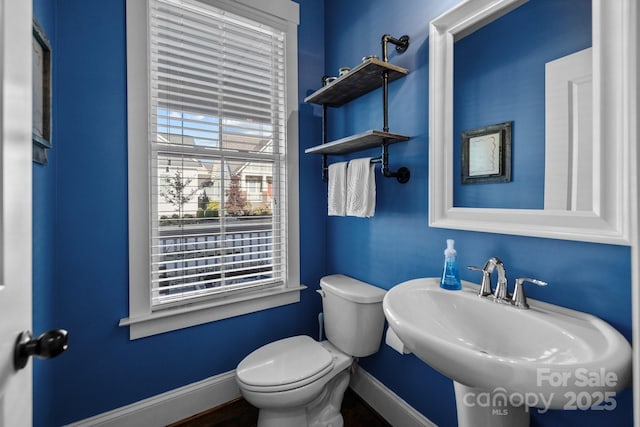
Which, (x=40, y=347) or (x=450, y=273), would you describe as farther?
(x=450, y=273)

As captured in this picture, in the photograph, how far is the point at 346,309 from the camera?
145cm

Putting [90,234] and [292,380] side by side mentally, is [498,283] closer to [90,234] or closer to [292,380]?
[292,380]

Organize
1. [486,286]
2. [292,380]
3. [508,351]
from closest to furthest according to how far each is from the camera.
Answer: [508,351]
[486,286]
[292,380]

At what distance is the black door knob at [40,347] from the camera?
481 mm

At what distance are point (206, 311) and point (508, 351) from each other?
133 cm

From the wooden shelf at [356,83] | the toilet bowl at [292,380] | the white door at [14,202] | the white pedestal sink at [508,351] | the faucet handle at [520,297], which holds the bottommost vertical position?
the toilet bowl at [292,380]

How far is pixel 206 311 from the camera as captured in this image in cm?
151

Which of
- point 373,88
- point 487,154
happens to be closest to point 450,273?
point 487,154

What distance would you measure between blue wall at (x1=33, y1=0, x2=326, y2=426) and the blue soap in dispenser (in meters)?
1.28

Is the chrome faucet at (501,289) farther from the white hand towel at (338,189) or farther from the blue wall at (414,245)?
the white hand towel at (338,189)

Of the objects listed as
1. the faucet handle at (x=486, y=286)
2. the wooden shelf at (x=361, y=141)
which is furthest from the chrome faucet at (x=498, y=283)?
the wooden shelf at (x=361, y=141)

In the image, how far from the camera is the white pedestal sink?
1.85 ft

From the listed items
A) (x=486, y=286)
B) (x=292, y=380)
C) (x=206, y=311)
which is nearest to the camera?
(x=486, y=286)

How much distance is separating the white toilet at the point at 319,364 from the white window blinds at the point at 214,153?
A: 1.37ft
